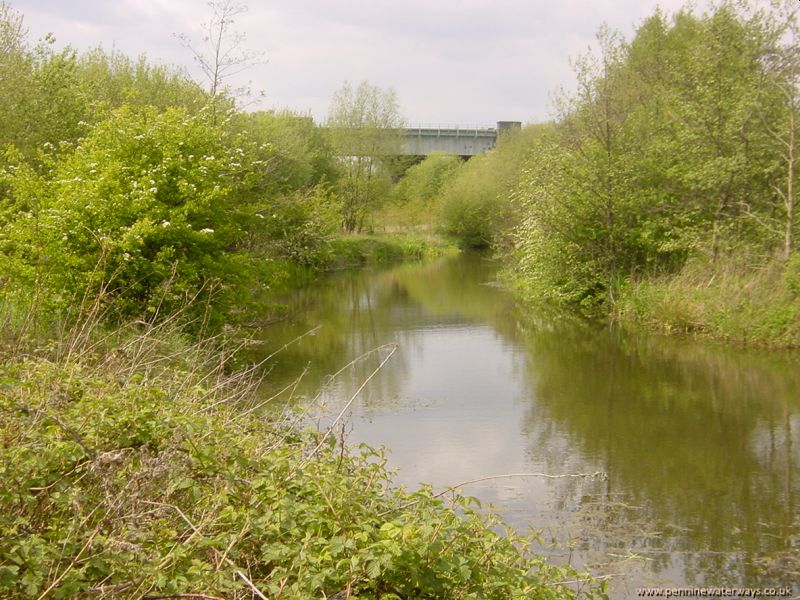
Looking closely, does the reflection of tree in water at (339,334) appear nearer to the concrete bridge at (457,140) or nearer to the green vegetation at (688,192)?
the green vegetation at (688,192)

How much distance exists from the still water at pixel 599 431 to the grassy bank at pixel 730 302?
0.65 meters

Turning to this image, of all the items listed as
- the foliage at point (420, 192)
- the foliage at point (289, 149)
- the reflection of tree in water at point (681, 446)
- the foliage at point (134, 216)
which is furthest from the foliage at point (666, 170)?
the foliage at point (420, 192)

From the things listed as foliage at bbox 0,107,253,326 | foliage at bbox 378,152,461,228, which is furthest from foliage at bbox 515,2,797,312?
foliage at bbox 378,152,461,228

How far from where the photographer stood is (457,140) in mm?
63531

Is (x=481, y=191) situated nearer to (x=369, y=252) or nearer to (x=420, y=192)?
(x=369, y=252)

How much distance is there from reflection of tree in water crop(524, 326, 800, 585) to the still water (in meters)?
0.03

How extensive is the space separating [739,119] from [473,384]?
393 inches

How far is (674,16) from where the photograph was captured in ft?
115

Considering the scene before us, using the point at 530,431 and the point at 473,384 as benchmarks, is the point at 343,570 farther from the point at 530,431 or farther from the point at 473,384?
the point at 473,384

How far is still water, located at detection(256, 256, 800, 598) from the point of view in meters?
7.79

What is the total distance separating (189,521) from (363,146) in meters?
50.7

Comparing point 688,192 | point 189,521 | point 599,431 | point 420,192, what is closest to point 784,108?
point 688,192

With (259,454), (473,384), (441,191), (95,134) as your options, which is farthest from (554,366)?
(441,191)

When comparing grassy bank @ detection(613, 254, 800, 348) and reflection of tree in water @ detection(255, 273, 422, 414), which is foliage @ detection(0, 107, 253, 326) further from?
grassy bank @ detection(613, 254, 800, 348)
